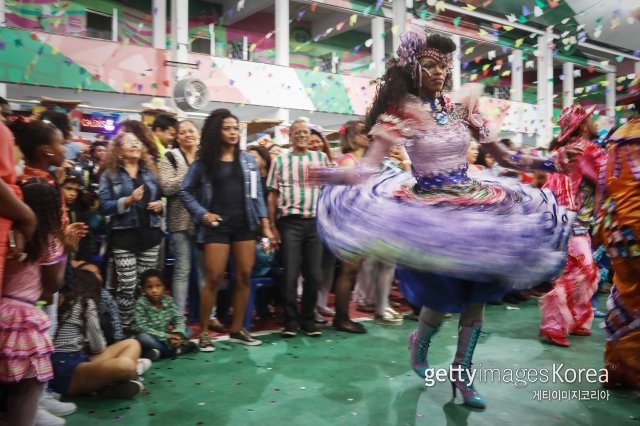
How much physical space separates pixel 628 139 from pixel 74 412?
3.00 m

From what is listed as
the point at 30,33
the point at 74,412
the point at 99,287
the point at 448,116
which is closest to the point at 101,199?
the point at 99,287

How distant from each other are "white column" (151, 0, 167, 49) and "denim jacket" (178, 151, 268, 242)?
711 centimetres

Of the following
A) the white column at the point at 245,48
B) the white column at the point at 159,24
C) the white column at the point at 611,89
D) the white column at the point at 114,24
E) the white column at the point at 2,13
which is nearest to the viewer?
the white column at the point at 2,13

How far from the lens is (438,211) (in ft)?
8.04

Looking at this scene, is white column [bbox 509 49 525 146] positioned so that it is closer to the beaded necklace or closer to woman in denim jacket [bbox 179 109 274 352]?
woman in denim jacket [bbox 179 109 274 352]

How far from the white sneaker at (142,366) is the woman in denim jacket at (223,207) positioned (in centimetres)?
55

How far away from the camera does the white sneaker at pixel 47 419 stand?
2.52 metres

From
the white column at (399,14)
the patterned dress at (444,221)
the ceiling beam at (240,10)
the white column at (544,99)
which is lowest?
the patterned dress at (444,221)

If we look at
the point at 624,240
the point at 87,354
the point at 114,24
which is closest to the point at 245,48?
the point at 114,24

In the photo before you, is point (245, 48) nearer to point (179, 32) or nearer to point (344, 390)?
point (179, 32)

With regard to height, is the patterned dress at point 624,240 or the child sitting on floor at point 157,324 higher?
the patterned dress at point 624,240

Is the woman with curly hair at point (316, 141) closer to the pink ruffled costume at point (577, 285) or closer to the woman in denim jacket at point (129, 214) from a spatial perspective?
the woman in denim jacket at point (129, 214)

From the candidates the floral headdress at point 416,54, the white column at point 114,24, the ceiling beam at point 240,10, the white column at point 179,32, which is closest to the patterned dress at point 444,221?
the floral headdress at point 416,54

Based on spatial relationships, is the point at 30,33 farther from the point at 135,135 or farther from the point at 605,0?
the point at 605,0
